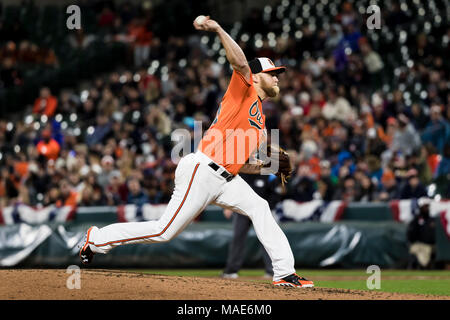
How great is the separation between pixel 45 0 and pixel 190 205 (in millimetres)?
21378

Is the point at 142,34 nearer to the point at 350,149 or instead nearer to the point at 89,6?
the point at 89,6

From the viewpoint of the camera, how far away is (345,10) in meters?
19.3

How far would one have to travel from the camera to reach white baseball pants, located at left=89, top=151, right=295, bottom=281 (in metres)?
6.31

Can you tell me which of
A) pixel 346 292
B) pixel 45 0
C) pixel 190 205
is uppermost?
pixel 45 0

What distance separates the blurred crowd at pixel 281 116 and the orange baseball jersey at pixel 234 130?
4.40m

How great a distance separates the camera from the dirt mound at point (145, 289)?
5684 mm

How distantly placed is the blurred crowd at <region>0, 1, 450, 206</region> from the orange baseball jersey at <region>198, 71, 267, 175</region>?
440 cm

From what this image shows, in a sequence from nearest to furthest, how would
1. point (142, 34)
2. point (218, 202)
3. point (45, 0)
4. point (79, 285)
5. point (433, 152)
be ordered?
point (79, 285)
point (218, 202)
point (433, 152)
point (142, 34)
point (45, 0)

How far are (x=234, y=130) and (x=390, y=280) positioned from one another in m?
4.57

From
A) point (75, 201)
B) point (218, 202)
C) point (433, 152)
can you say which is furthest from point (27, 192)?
point (218, 202)

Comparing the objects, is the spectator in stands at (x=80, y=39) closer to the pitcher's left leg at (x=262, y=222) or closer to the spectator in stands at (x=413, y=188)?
the spectator in stands at (x=413, y=188)

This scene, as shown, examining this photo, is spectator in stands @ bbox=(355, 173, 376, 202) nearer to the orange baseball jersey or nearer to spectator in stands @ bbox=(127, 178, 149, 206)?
spectator in stands @ bbox=(127, 178, 149, 206)

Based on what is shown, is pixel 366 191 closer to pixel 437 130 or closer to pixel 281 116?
pixel 437 130

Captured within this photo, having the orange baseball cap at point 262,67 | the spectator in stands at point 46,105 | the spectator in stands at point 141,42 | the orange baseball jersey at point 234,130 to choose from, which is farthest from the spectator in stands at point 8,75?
the orange baseball jersey at point 234,130
